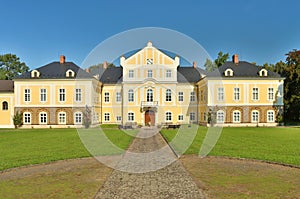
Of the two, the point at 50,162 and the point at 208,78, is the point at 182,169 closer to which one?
the point at 50,162

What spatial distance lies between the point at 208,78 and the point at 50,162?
84.1 feet

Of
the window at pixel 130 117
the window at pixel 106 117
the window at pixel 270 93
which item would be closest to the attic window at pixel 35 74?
the window at pixel 106 117

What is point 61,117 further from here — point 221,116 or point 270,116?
point 270,116

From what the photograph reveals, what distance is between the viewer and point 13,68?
60.8 m

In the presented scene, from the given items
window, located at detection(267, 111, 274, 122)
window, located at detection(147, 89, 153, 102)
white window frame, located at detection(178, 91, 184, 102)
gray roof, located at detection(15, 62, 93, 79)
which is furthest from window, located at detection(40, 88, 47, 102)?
window, located at detection(267, 111, 274, 122)

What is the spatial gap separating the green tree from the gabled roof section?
27.5 metres

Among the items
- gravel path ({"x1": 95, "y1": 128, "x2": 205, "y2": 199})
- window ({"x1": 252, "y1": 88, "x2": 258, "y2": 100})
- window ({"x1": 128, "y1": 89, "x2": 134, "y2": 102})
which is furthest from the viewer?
window ({"x1": 128, "y1": 89, "x2": 134, "y2": 102})

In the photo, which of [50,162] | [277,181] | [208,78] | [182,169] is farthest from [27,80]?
[277,181]

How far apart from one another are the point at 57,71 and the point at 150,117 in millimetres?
12973

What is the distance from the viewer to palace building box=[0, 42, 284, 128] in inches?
1359

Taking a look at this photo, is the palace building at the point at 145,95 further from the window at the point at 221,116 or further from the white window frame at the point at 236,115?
the white window frame at the point at 236,115

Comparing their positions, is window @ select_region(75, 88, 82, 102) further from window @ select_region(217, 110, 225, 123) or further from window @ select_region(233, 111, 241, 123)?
window @ select_region(233, 111, 241, 123)

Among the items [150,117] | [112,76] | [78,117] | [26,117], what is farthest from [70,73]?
[150,117]

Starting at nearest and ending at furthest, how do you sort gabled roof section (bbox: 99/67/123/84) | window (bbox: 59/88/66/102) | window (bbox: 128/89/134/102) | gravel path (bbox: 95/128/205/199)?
gravel path (bbox: 95/128/205/199) < window (bbox: 59/88/66/102) < window (bbox: 128/89/134/102) < gabled roof section (bbox: 99/67/123/84)
